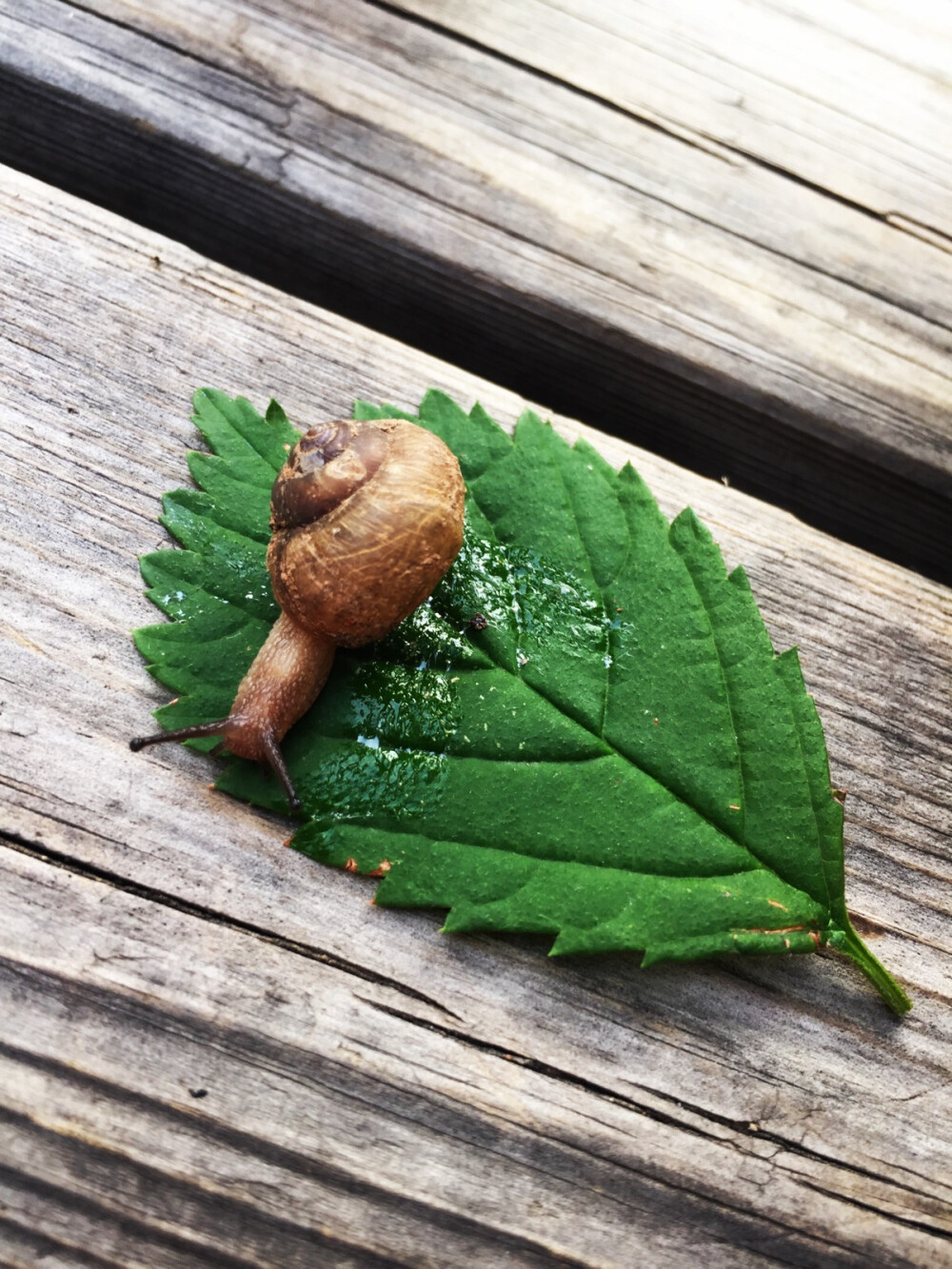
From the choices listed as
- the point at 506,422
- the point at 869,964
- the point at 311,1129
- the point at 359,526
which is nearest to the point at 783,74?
the point at 506,422

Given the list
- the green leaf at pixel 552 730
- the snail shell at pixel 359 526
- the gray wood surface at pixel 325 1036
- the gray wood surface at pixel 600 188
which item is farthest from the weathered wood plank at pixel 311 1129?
the gray wood surface at pixel 600 188

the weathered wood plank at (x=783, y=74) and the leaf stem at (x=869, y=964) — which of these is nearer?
the leaf stem at (x=869, y=964)

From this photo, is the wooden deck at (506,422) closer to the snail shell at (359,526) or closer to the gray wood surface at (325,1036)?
the gray wood surface at (325,1036)

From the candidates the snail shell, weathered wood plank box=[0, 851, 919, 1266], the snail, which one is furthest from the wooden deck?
the snail shell

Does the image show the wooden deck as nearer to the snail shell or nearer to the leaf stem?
the leaf stem

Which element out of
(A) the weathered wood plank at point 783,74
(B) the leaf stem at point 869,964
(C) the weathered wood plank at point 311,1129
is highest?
(A) the weathered wood plank at point 783,74

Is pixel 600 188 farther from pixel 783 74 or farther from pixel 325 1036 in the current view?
pixel 325 1036
